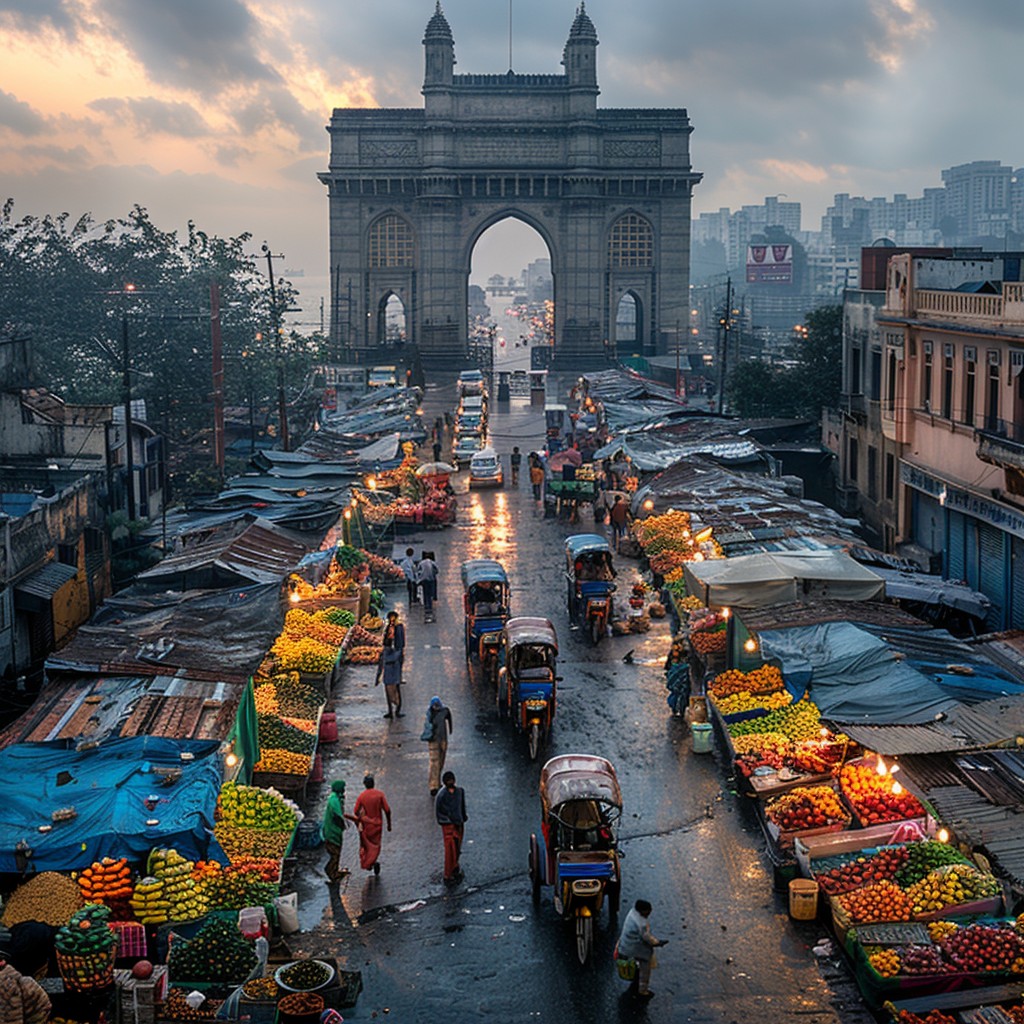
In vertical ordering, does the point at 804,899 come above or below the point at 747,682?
below

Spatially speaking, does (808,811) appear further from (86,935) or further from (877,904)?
(86,935)

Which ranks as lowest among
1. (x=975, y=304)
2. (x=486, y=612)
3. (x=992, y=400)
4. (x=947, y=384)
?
(x=486, y=612)

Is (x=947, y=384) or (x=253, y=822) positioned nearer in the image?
(x=253, y=822)

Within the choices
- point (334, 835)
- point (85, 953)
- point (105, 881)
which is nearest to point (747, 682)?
point (334, 835)

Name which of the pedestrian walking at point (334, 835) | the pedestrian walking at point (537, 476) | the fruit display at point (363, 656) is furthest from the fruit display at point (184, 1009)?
the pedestrian walking at point (537, 476)

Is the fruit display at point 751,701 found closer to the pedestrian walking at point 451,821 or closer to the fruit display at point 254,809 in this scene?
the pedestrian walking at point 451,821

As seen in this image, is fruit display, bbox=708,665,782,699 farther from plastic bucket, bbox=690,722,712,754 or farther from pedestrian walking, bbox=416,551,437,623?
pedestrian walking, bbox=416,551,437,623

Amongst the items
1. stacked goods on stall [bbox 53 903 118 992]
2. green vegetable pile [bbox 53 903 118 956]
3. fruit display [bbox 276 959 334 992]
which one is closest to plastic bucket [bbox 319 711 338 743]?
green vegetable pile [bbox 53 903 118 956]
